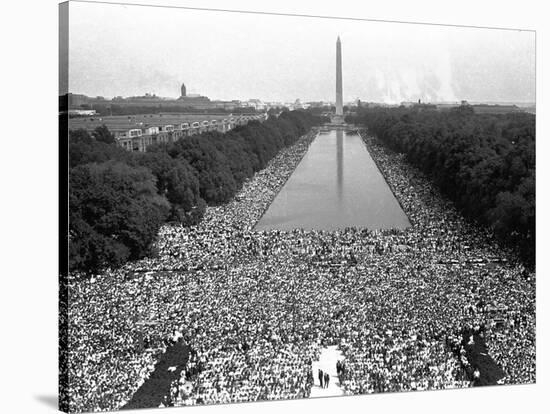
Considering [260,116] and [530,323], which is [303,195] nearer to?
[260,116]

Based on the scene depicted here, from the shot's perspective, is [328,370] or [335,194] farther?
[335,194]

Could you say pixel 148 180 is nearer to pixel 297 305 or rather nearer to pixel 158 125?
pixel 158 125

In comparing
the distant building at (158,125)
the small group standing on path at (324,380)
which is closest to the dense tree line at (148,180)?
the distant building at (158,125)

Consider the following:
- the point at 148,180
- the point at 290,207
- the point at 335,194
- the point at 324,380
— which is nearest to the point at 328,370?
the point at 324,380

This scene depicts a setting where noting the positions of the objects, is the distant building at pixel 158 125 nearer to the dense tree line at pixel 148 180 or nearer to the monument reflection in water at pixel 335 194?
the dense tree line at pixel 148 180

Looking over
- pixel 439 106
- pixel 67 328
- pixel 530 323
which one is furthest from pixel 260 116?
pixel 530 323
